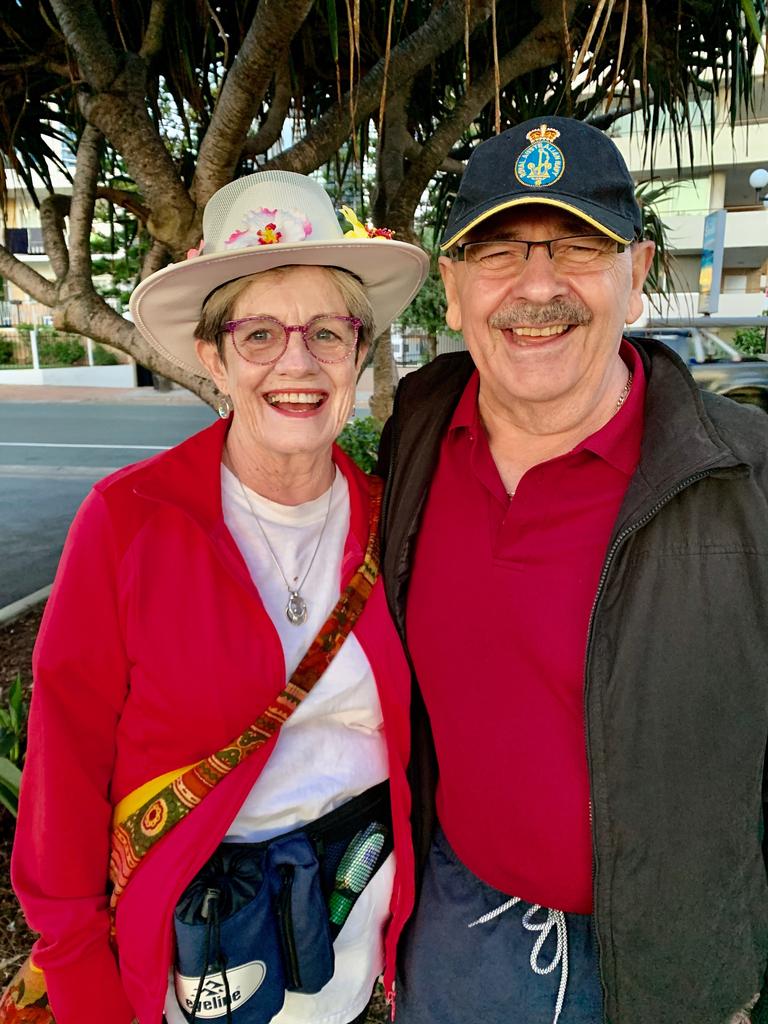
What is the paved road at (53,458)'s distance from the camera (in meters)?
6.62

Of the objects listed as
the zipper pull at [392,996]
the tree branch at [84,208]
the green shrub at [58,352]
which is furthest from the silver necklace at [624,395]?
the green shrub at [58,352]

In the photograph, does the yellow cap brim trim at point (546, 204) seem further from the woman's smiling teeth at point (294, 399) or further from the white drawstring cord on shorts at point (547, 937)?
the white drawstring cord on shorts at point (547, 937)

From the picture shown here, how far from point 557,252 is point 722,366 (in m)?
5.56

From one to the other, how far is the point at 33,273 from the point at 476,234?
2638 millimetres

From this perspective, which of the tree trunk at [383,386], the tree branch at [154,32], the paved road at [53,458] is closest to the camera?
the tree branch at [154,32]

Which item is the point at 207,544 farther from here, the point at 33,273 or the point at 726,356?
the point at 726,356

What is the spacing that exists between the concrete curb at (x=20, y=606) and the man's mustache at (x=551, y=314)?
431 centimetres

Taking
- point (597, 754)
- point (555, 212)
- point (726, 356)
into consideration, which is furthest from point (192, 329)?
point (726, 356)

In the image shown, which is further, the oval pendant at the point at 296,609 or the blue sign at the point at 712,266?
the blue sign at the point at 712,266

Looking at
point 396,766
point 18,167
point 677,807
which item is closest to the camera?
point 677,807

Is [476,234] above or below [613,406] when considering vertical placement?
above

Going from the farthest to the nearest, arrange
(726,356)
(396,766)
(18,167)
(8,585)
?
(726,356), (8,585), (18,167), (396,766)

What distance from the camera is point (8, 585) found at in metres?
5.88

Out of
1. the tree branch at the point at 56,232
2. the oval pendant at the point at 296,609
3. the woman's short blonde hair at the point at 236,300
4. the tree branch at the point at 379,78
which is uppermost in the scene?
the tree branch at the point at 379,78
